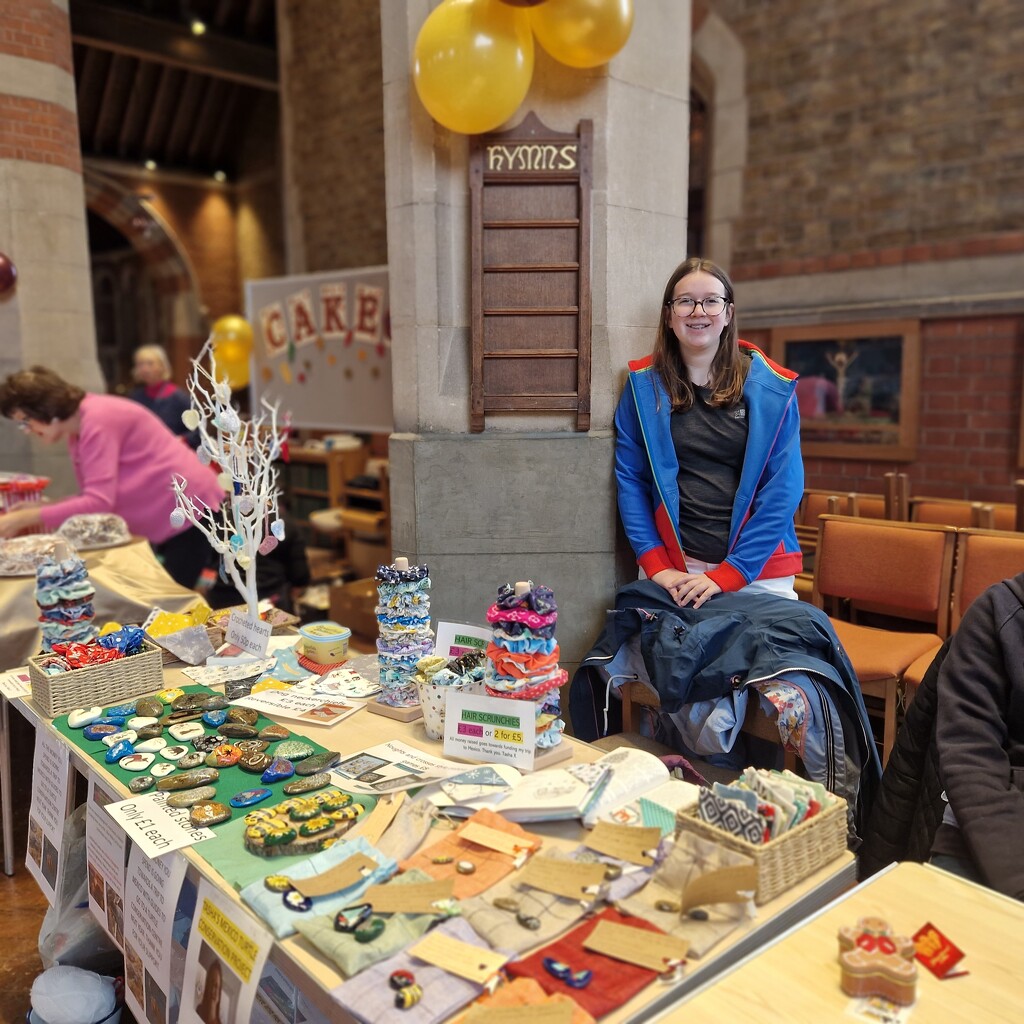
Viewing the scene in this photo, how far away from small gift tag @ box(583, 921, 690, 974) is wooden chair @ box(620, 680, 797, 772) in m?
1.16

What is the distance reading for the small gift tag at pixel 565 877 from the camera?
4.25 ft

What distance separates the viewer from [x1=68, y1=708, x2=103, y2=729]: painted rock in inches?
78.3

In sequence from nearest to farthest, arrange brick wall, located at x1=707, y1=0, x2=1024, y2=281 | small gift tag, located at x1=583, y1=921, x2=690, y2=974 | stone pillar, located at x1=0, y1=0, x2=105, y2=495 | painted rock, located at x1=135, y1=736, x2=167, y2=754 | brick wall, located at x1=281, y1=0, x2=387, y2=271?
small gift tag, located at x1=583, y1=921, x2=690, y2=974 < painted rock, located at x1=135, y1=736, x2=167, y2=754 < brick wall, located at x1=707, y1=0, x2=1024, y2=281 < stone pillar, located at x1=0, y1=0, x2=105, y2=495 < brick wall, located at x1=281, y1=0, x2=387, y2=271

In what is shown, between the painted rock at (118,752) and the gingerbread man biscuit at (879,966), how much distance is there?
1376 mm

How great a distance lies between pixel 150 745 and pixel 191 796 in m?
0.29

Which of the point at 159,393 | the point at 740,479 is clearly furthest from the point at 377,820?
the point at 159,393

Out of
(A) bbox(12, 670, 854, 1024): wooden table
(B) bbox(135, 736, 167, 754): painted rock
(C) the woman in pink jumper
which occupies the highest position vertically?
(C) the woman in pink jumper

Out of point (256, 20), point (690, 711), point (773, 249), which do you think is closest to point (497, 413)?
point (690, 711)

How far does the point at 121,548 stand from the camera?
3299 millimetres

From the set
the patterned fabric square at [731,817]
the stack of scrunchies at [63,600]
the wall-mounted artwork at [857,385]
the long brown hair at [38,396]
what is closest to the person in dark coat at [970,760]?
the patterned fabric square at [731,817]

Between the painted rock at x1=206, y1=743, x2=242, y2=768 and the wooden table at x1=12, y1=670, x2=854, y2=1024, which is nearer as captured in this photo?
the wooden table at x1=12, y1=670, x2=854, y2=1024

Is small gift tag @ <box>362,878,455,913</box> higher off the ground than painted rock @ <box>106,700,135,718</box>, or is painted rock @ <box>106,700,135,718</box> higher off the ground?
small gift tag @ <box>362,878,455,913</box>

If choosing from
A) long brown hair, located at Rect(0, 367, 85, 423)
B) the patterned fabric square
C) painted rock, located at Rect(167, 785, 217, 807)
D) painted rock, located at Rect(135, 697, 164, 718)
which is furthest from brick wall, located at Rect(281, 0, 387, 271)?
the patterned fabric square

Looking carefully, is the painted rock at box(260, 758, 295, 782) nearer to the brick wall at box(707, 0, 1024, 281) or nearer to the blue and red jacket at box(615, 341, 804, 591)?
the blue and red jacket at box(615, 341, 804, 591)
